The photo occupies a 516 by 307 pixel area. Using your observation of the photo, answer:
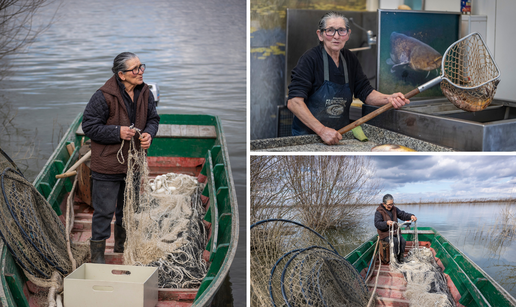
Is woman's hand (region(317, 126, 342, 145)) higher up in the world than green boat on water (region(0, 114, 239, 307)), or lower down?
higher up

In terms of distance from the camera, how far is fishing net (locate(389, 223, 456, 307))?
2.11 m

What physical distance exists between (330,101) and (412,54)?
2.38ft

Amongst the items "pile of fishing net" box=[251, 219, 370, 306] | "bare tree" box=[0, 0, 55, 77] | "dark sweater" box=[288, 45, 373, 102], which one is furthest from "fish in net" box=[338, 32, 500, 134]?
"bare tree" box=[0, 0, 55, 77]

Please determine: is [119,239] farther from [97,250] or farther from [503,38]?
[503,38]

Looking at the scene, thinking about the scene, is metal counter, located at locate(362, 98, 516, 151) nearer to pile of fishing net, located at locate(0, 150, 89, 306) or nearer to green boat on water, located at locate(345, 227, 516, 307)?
green boat on water, located at locate(345, 227, 516, 307)

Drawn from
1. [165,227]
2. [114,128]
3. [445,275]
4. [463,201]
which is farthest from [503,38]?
[165,227]

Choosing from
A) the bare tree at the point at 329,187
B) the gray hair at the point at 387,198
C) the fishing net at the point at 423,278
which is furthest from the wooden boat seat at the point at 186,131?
the fishing net at the point at 423,278

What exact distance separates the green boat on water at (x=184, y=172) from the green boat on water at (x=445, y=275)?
0.75 m

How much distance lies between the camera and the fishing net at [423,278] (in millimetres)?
2105

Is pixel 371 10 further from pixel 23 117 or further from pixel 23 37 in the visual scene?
pixel 23 117

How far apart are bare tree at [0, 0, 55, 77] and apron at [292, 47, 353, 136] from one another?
3.97 meters

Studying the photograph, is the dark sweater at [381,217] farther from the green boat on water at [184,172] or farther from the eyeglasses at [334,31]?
the eyeglasses at [334,31]

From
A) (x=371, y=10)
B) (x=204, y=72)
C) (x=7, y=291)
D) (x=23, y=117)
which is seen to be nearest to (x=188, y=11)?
(x=204, y=72)

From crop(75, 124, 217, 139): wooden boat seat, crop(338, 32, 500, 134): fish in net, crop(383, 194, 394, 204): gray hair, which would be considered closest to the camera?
crop(338, 32, 500, 134): fish in net
